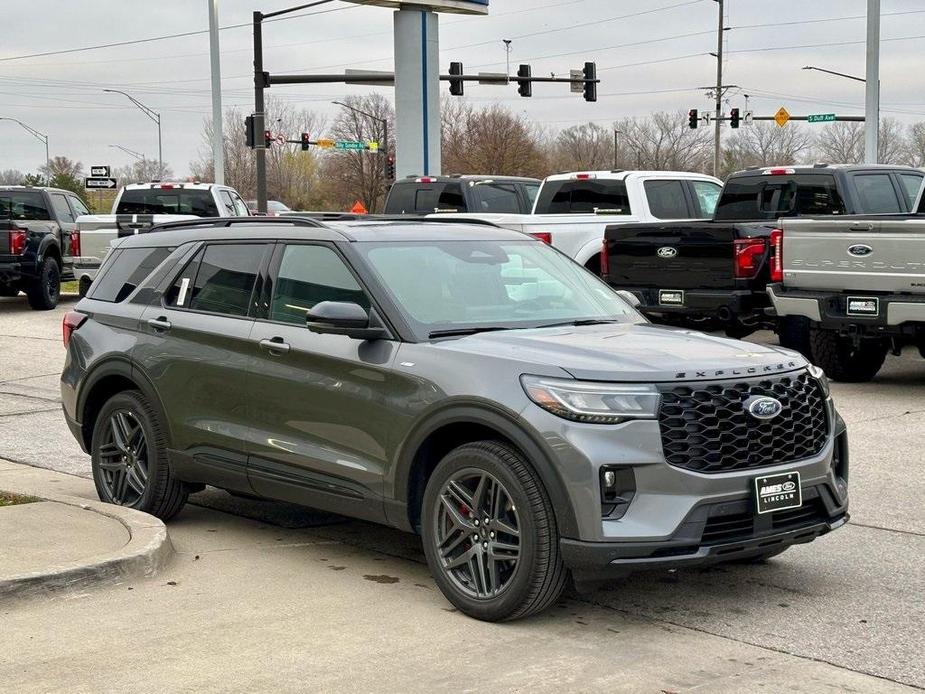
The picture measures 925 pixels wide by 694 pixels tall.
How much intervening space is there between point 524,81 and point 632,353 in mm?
39040

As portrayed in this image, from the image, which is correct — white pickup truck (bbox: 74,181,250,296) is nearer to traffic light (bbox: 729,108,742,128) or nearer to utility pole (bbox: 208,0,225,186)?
utility pole (bbox: 208,0,225,186)

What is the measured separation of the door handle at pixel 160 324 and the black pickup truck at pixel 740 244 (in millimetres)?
7463

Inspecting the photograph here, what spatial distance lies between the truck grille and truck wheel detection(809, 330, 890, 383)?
308 inches

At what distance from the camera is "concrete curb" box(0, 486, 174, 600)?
19.2 ft

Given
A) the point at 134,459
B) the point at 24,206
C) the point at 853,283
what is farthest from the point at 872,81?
the point at 134,459

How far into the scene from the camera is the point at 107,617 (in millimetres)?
5703

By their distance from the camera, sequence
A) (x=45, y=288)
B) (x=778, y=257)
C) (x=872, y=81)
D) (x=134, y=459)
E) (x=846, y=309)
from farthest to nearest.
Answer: (x=872, y=81)
(x=45, y=288)
(x=778, y=257)
(x=846, y=309)
(x=134, y=459)

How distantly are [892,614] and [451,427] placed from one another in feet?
6.86

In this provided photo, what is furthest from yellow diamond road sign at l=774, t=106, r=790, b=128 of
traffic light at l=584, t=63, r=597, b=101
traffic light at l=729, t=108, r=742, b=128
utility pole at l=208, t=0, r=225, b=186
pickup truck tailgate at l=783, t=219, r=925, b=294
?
pickup truck tailgate at l=783, t=219, r=925, b=294

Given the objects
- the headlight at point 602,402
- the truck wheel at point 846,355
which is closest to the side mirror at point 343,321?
the headlight at point 602,402

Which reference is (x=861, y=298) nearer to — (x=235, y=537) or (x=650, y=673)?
(x=235, y=537)

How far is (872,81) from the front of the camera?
89.2 ft

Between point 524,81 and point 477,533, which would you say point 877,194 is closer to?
point 477,533

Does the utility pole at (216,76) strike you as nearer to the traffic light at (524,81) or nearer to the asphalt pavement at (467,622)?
the traffic light at (524,81)
